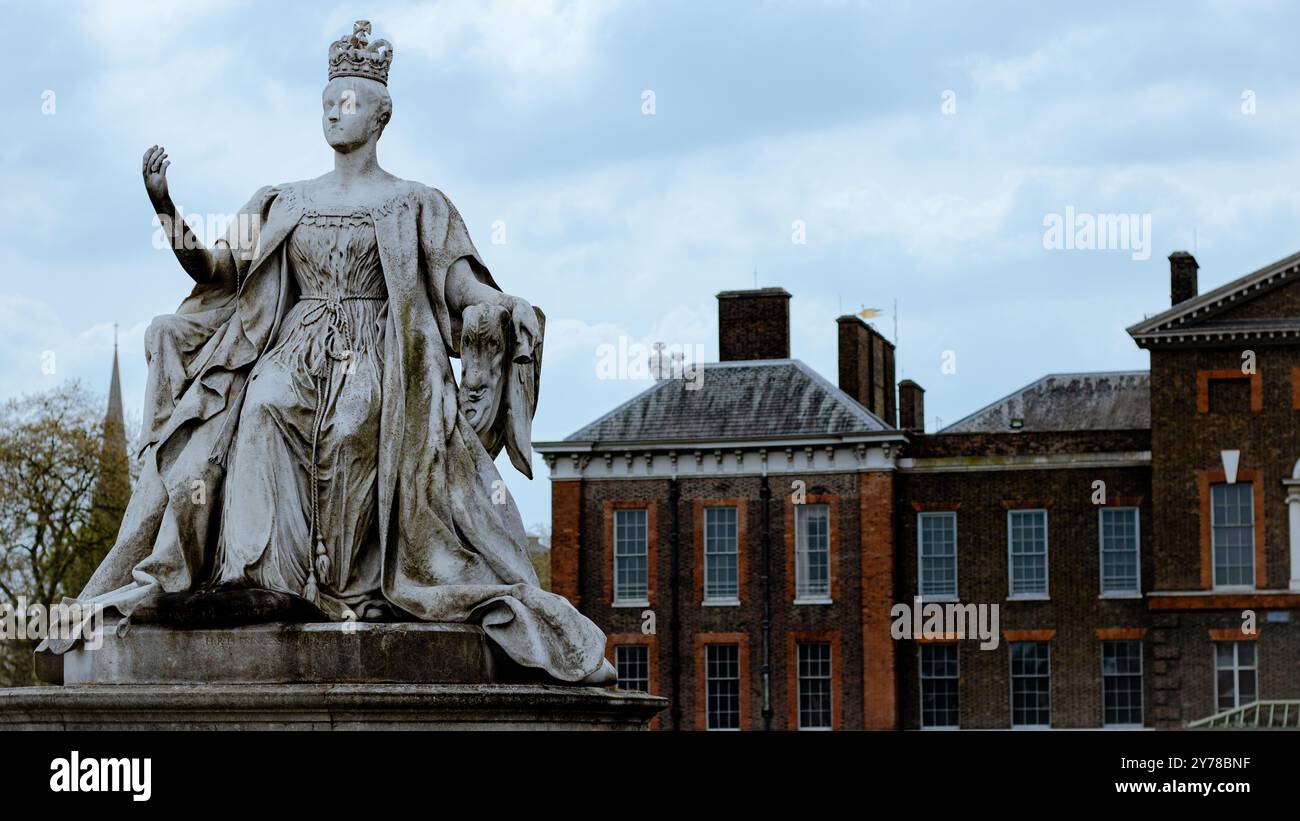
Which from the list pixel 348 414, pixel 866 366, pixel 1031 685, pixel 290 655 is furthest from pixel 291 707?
pixel 866 366

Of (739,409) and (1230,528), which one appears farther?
(739,409)

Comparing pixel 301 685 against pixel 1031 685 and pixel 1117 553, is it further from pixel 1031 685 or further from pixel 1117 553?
Answer: pixel 1117 553

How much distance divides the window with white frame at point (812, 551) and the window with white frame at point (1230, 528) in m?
9.29

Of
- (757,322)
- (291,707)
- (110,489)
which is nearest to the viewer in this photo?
(291,707)

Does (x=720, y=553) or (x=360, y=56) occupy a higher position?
(x=360, y=56)

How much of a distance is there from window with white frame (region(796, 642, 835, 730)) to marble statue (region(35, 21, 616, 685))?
1825 inches

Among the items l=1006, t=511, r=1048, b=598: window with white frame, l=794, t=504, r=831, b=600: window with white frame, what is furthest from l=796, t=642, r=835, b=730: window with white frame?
l=1006, t=511, r=1048, b=598: window with white frame

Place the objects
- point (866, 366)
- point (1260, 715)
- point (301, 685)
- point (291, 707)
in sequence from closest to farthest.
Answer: point (291, 707)
point (301, 685)
point (1260, 715)
point (866, 366)

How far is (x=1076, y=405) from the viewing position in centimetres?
5919

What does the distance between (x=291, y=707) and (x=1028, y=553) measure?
48.0 m

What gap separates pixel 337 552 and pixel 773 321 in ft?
163

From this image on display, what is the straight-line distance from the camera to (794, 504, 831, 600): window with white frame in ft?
182
